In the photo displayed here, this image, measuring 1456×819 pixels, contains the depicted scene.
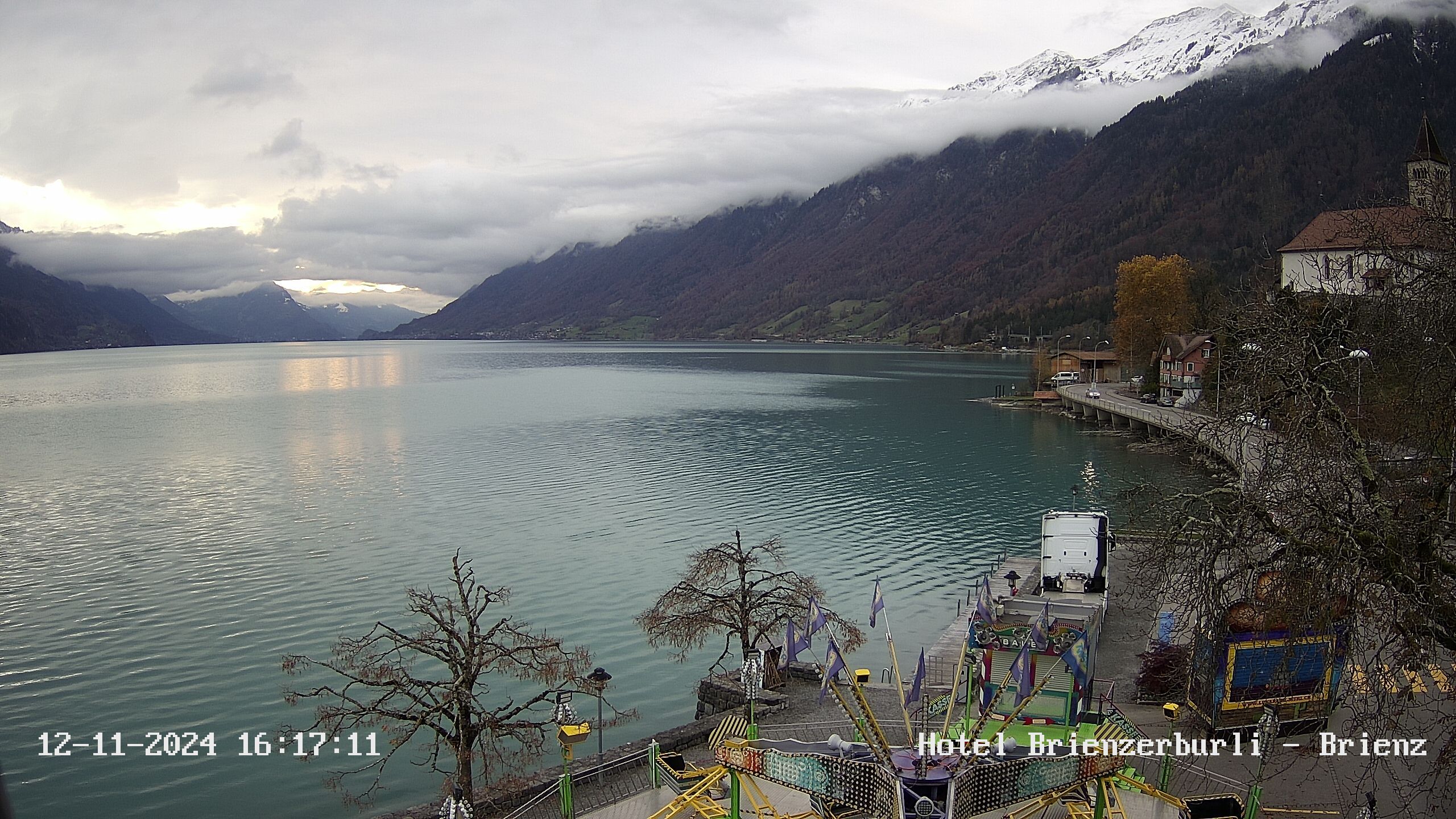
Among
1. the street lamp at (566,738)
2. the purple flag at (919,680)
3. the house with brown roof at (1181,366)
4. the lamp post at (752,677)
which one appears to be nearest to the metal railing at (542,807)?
the street lamp at (566,738)

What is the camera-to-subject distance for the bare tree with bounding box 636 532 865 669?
→ 78.3ft

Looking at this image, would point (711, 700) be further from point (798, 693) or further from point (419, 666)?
point (419, 666)

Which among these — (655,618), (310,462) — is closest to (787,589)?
(655,618)

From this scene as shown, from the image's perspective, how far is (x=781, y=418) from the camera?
9244 centimetres

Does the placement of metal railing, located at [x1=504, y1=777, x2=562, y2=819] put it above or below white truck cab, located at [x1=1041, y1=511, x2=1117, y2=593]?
below

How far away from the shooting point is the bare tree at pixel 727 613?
940 inches

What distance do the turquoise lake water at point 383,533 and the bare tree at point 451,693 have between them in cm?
101

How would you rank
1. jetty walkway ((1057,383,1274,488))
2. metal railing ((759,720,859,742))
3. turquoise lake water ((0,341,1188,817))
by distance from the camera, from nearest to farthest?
jetty walkway ((1057,383,1274,488))
metal railing ((759,720,859,742))
turquoise lake water ((0,341,1188,817))

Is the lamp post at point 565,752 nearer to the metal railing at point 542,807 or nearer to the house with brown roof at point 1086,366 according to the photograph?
the metal railing at point 542,807

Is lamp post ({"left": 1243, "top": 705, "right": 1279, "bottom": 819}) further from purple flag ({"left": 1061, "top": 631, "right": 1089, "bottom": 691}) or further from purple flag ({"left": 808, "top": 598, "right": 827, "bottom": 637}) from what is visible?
purple flag ({"left": 808, "top": 598, "right": 827, "bottom": 637})

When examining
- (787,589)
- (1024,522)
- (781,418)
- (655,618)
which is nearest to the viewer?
(655,618)

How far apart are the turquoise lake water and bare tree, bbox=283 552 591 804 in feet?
3.32

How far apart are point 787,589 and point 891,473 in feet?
105

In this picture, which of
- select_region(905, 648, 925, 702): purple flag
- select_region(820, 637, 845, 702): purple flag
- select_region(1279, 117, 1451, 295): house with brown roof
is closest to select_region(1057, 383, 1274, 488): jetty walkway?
select_region(1279, 117, 1451, 295): house with brown roof
